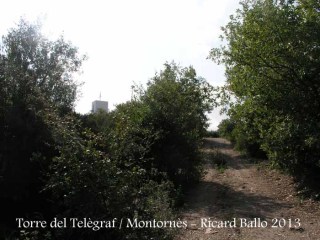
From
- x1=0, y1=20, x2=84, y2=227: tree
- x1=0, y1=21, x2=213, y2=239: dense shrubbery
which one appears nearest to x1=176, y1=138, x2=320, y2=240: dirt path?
x1=0, y1=21, x2=213, y2=239: dense shrubbery

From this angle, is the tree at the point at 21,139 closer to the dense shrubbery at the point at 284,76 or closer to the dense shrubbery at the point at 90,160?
the dense shrubbery at the point at 90,160

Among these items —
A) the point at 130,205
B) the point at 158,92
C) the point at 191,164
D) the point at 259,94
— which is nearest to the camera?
the point at 130,205

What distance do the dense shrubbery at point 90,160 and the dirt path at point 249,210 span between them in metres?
0.91

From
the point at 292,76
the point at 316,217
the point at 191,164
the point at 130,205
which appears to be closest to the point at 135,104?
the point at 191,164

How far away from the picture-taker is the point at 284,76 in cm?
1262

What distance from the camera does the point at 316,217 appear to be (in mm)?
9797

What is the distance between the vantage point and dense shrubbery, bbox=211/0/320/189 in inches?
470

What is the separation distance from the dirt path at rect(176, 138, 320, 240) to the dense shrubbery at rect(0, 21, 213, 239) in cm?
91

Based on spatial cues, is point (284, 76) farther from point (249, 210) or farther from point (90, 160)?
point (90, 160)

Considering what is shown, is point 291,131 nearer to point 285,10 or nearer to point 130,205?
point 285,10

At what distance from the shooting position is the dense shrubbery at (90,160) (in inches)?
253

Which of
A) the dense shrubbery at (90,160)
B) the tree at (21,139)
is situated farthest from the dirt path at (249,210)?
the tree at (21,139)

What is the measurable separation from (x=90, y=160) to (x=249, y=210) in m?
5.92

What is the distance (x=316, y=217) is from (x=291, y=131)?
3.43m
